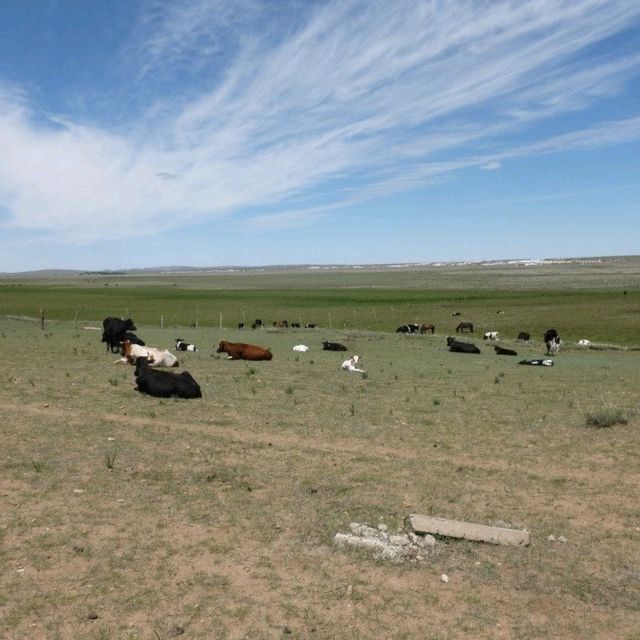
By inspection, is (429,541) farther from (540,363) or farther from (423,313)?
(423,313)

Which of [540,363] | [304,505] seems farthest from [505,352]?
[304,505]

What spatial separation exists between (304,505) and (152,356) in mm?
12072

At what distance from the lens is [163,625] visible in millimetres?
5281

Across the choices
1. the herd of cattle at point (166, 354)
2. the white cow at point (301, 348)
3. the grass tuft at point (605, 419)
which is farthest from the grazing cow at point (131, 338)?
the grass tuft at point (605, 419)

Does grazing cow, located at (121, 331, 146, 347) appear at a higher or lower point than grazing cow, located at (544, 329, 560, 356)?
higher

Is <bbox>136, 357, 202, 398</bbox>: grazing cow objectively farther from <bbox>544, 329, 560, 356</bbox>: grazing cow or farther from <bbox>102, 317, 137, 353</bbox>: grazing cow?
<bbox>544, 329, 560, 356</bbox>: grazing cow

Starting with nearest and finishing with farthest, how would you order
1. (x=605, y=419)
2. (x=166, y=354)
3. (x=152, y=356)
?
(x=605, y=419), (x=152, y=356), (x=166, y=354)

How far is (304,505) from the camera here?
7.92 metres

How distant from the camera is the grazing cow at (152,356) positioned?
18812 mm

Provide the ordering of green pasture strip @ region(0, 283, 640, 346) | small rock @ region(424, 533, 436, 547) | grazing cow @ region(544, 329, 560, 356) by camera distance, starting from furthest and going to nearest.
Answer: green pasture strip @ region(0, 283, 640, 346), grazing cow @ region(544, 329, 560, 356), small rock @ region(424, 533, 436, 547)

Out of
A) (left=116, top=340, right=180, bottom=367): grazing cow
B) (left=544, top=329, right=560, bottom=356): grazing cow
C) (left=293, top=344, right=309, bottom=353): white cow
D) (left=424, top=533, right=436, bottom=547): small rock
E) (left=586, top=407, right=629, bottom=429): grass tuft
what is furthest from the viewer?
(left=544, top=329, right=560, bottom=356): grazing cow

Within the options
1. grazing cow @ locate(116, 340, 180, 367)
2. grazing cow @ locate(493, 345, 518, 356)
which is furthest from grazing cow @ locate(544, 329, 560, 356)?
grazing cow @ locate(116, 340, 180, 367)

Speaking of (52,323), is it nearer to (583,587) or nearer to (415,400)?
(415,400)

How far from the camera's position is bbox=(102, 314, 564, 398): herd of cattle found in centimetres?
1446
